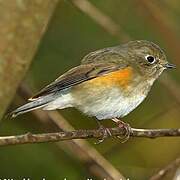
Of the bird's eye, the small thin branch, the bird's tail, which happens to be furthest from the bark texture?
the bird's eye

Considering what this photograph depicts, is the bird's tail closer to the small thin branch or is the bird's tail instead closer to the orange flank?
the orange flank

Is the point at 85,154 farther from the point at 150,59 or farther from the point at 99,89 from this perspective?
the point at 150,59

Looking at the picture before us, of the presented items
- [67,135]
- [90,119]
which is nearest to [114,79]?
[67,135]

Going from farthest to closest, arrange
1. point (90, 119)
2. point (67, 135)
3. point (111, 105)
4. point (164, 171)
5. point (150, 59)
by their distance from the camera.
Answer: point (90, 119) → point (150, 59) → point (111, 105) → point (164, 171) → point (67, 135)

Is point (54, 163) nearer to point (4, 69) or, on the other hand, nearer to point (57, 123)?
point (57, 123)

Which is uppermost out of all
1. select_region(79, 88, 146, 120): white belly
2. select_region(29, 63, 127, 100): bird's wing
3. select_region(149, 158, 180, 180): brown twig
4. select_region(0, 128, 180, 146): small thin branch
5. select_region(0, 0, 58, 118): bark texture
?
select_region(0, 0, 58, 118): bark texture

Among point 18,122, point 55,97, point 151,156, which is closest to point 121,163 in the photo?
point 151,156

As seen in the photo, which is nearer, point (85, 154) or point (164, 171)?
point (164, 171)
